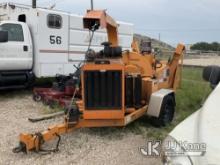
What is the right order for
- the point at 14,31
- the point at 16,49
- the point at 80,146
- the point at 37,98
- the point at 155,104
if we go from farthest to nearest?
the point at 14,31
the point at 16,49
the point at 37,98
the point at 155,104
the point at 80,146

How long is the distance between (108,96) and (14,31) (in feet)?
16.3

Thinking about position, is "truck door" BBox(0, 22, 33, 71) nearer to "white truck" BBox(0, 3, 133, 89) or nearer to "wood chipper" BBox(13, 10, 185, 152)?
"white truck" BBox(0, 3, 133, 89)

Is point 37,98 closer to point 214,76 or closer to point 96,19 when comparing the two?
point 96,19

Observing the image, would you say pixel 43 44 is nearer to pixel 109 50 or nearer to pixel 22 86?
pixel 22 86

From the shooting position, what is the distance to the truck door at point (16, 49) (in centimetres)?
990

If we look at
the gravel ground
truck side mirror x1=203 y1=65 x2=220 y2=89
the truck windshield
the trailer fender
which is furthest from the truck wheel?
the truck windshield

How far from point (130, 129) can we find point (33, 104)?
3.38m

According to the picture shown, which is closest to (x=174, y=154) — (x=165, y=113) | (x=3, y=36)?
(x=165, y=113)

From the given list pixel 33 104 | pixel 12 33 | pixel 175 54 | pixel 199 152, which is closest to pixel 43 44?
pixel 12 33

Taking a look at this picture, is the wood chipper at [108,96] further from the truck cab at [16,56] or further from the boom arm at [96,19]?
the truck cab at [16,56]

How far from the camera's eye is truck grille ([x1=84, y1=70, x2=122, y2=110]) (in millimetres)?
6375

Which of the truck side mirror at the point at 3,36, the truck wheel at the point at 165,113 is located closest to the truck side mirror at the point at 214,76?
the truck wheel at the point at 165,113

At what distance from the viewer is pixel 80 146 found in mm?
6055

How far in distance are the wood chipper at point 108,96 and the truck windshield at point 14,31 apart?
12.7 ft
